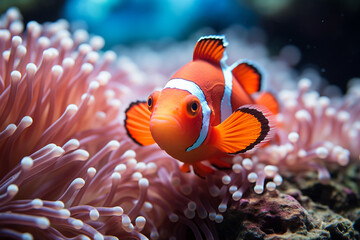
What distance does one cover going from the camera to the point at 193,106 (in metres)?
1.02

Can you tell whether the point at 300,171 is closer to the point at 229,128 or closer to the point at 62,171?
the point at 229,128

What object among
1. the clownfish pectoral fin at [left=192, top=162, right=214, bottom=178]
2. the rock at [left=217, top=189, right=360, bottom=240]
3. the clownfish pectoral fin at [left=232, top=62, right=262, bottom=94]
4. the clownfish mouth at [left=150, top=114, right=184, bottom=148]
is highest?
the clownfish pectoral fin at [left=232, top=62, right=262, bottom=94]

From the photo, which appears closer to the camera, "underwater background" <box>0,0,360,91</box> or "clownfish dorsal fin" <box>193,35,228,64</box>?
"clownfish dorsal fin" <box>193,35,228,64</box>

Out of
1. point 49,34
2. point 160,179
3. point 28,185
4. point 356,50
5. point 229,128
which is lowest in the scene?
point 28,185

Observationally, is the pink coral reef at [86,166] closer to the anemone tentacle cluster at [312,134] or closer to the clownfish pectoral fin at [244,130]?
the anemone tentacle cluster at [312,134]

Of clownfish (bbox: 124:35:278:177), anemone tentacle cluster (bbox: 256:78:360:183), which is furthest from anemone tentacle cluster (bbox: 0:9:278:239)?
anemone tentacle cluster (bbox: 256:78:360:183)

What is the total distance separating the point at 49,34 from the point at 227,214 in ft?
4.95

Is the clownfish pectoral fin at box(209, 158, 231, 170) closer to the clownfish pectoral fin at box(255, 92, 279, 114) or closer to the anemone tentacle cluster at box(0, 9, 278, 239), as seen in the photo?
the anemone tentacle cluster at box(0, 9, 278, 239)

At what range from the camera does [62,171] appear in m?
1.29

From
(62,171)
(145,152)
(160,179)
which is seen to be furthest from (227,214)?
(62,171)

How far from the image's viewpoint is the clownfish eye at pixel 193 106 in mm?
1005

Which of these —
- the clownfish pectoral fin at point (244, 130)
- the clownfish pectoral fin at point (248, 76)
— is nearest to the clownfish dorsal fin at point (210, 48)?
the clownfish pectoral fin at point (248, 76)

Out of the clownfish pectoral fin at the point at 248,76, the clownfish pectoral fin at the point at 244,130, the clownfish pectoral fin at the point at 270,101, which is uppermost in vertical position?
the clownfish pectoral fin at the point at 248,76

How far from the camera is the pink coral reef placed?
1.10 metres
